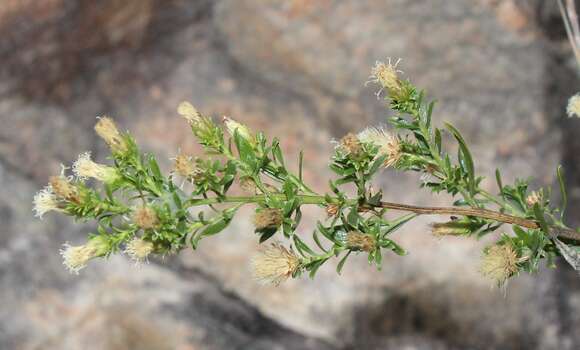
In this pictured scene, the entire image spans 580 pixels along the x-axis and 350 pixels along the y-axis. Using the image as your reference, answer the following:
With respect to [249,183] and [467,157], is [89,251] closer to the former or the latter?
[249,183]

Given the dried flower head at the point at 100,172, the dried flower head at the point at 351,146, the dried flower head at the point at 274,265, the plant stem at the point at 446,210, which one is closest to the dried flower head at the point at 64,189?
the dried flower head at the point at 100,172

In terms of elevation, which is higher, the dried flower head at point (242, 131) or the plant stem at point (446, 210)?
the dried flower head at point (242, 131)

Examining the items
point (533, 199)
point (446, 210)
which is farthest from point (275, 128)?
point (446, 210)

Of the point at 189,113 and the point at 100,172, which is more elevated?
the point at 189,113

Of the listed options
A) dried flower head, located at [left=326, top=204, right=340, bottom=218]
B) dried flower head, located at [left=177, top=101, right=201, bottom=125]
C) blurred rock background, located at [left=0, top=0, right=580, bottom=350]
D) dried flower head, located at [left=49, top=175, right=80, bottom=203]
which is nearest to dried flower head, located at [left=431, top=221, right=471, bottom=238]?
dried flower head, located at [left=326, top=204, right=340, bottom=218]

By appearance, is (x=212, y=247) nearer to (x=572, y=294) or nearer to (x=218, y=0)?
(x=218, y=0)

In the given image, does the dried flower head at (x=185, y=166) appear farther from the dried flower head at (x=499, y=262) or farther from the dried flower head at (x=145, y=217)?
the dried flower head at (x=499, y=262)

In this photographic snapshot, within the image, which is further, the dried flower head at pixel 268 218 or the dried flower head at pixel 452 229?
the dried flower head at pixel 452 229
